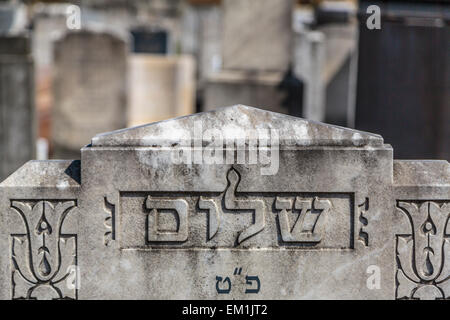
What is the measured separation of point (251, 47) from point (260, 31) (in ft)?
0.68

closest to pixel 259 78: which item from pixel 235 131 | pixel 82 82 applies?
pixel 82 82

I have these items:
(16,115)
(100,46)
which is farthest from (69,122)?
(16,115)

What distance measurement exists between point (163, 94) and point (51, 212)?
29.7ft

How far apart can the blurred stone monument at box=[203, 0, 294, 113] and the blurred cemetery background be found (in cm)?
1

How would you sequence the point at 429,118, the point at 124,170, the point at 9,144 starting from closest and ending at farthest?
1. the point at 124,170
2. the point at 429,118
3. the point at 9,144

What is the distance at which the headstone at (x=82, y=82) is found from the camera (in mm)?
8320

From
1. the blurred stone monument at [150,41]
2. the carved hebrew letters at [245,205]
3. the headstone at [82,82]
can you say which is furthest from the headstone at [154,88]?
the carved hebrew letters at [245,205]

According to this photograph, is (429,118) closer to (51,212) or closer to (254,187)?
(254,187)

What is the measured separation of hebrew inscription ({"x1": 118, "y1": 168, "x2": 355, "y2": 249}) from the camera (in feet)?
8.87

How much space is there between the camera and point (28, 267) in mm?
2732

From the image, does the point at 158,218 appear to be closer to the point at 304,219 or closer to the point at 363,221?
the point at 304,219

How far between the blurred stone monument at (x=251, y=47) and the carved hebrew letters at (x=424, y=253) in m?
4.67

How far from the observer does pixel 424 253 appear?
2.78 m

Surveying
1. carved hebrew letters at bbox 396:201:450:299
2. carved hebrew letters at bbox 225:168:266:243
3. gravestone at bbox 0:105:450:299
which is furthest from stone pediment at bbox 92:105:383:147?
carved hebrew letters at bbox 396:201:450:299
